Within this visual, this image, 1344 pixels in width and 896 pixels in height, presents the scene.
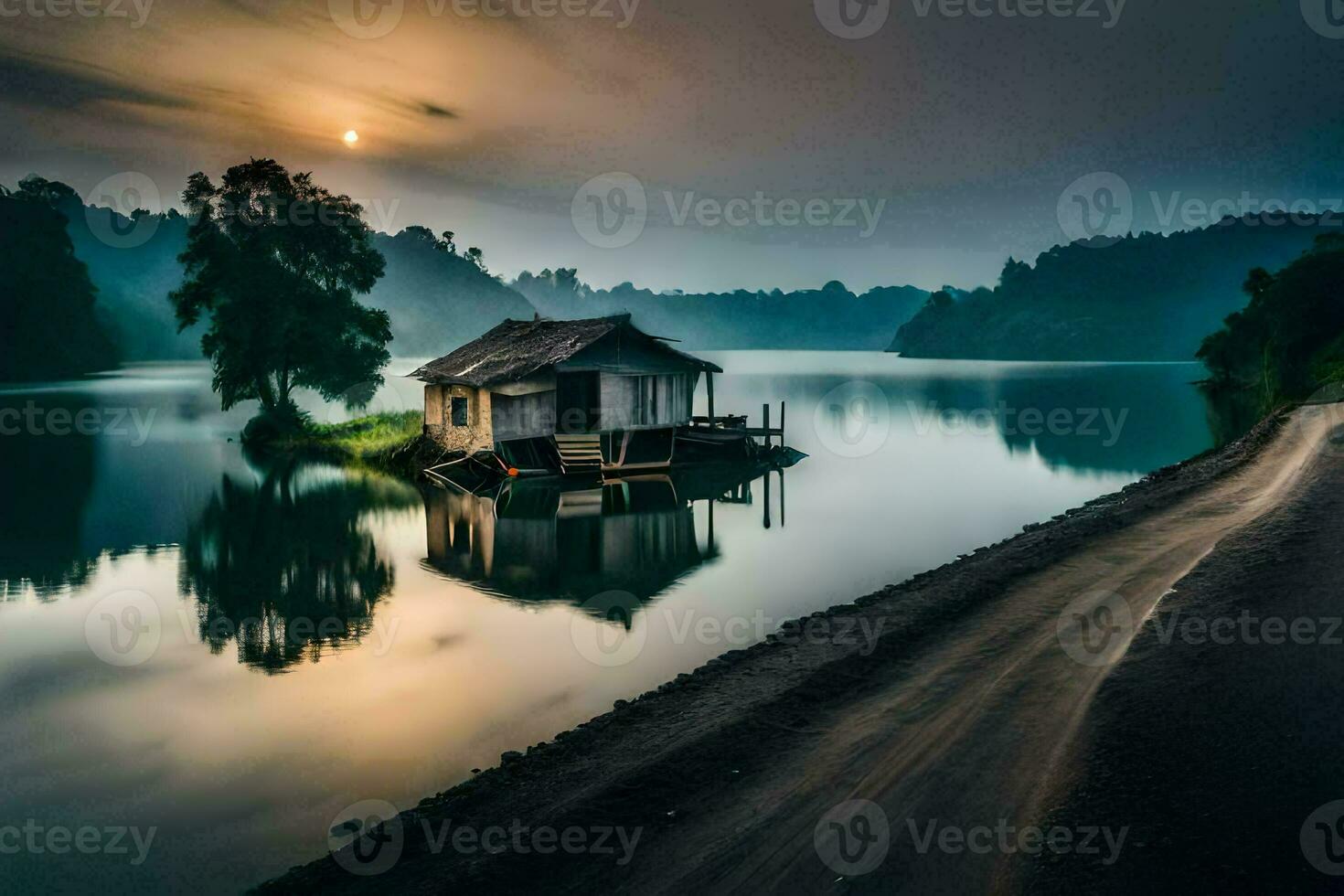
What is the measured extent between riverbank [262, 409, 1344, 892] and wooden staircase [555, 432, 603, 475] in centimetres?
2013

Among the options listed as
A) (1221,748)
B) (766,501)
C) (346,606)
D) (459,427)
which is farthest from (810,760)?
(459,427)

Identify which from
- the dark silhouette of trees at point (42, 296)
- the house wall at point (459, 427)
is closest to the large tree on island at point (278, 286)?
the house wall at point (459, 427)

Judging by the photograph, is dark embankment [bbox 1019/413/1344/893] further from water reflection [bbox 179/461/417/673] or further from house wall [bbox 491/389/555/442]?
house wall [bbox 491/389/555/442]

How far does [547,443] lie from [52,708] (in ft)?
75.8

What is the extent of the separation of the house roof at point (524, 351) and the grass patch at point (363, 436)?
15.2ft

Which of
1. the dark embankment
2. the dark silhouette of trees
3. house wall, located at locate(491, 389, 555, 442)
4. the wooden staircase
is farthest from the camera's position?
the dark silhouette of trees

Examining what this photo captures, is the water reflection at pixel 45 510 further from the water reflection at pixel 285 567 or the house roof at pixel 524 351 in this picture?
the house roof at pixel 524 351

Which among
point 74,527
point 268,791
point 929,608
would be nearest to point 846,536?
point 929,608

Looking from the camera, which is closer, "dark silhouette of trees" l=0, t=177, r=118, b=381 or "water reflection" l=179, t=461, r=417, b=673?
"water reflection" l=179, t=461, r=417, b=673

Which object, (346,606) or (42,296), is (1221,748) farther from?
(42,296)

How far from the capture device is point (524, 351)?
34.2 metres

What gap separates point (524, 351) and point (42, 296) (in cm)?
10685

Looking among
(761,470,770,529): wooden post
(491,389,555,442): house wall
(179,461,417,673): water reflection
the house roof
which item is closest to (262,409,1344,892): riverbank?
(179,461,417,673): water reflection

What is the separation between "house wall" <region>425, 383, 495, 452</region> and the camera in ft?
107
